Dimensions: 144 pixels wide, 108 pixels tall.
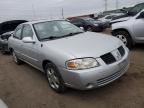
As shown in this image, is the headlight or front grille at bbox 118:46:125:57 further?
front grille at bbox 118:46:125:57

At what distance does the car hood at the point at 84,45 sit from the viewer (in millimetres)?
4023

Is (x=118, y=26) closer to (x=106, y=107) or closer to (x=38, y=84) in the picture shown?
(x=38, y=84)

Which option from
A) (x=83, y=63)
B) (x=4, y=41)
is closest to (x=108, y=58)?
(x=83, y=63)

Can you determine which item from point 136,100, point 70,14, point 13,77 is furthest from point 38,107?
point 70,14

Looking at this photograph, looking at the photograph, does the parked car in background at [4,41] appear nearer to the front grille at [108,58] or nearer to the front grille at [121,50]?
the front grille at [121,50]

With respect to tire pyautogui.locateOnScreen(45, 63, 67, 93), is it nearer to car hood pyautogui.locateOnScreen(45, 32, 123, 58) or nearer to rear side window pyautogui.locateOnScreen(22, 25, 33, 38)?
car hood pyautogui.locateOnScreen(45, 32, 123, 58)

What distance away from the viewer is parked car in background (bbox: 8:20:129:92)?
3879 millimetres

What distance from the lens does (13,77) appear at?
6.24 meters

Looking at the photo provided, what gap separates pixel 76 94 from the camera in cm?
448

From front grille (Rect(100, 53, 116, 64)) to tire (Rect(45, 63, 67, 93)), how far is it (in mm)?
956

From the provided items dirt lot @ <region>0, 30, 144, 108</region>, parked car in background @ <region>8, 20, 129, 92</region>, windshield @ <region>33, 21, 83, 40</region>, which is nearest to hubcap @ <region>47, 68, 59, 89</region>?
parked car in background @ <region>8, 20, 129, 92</region>

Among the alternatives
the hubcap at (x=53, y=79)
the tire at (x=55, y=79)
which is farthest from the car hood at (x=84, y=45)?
the hubcap at (x=53, y=79)

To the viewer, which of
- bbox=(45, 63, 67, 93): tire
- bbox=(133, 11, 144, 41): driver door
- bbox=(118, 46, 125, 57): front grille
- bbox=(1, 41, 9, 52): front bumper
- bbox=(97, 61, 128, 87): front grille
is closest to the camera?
bbox=(97, 61, 128, 87): front grille

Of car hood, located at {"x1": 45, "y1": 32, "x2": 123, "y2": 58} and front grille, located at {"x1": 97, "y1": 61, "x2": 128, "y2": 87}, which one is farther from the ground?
car hood, located at {"x1": 45, "y1": 32, "x2": 123, "y2": 58}
